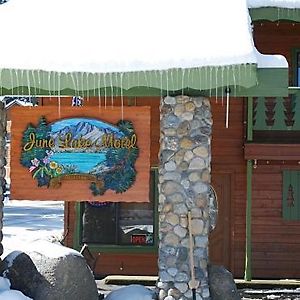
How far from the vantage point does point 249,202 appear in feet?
45.7

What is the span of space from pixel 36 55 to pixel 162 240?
9.99ft

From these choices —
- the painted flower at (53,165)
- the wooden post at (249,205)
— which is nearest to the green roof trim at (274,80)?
the painted flower at (53,165)

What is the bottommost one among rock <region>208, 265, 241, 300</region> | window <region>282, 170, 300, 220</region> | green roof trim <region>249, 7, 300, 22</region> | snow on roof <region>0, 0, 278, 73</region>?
rock <region>208, 265, 241, 300</region>

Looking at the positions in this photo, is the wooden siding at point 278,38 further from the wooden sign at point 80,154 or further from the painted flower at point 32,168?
the painted flower at point 32,168

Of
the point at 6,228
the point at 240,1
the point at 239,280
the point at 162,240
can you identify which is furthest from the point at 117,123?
the point at 6,228

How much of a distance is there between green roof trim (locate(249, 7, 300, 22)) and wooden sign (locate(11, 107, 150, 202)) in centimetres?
484

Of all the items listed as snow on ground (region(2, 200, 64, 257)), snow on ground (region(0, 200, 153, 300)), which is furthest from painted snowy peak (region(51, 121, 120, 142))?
snow on ground (region(2, 200, 64, 257))

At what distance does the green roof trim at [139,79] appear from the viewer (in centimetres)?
874

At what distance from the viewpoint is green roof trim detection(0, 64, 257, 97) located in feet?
28.7

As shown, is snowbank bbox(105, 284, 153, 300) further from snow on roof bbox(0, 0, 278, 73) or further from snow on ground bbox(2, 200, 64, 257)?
snow on ground bbox(2, 200, 64, 257)

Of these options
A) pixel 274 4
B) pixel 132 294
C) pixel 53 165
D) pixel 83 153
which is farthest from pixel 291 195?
pixel 53 165

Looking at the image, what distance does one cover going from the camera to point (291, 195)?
14.7m

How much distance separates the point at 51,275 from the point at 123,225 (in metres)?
5.52

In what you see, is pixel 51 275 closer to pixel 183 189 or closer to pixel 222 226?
pixel 183 189
